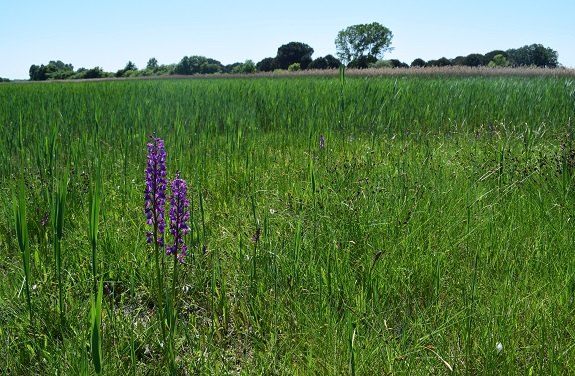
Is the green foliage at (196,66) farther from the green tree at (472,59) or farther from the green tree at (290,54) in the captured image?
the green tree at (472,59)

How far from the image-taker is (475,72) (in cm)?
1734

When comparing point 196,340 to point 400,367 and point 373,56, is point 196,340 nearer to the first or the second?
point 400,367

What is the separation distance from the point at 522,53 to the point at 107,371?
73.6m

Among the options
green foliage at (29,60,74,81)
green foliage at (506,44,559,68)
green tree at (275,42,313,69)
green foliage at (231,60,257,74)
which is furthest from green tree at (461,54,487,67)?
green foliage at (29,60,74,81)

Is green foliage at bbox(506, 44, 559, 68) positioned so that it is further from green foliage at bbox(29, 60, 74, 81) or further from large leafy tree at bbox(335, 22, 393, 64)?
green foliage at bbox(29, 60, 74, 81)

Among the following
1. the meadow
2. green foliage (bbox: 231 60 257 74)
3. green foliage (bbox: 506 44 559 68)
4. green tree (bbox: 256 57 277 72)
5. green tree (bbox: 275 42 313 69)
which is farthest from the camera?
green tree (bbox: 256 57 277 72)

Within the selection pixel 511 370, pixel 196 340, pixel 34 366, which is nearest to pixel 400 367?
pixel 511 370

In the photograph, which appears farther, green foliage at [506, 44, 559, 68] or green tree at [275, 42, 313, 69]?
green tree at [275, 42, 313, 69]

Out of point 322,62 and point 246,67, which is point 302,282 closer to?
point 322,62

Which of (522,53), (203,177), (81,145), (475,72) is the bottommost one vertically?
(203,177)

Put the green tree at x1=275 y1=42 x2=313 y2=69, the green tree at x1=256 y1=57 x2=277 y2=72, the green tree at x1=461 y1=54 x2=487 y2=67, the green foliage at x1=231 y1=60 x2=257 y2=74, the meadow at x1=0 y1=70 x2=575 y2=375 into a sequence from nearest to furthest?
the meadow at x1=0 y1=70 x2=575 y2=375
the green tree at x1=461 y1=54 x2=487 y2=67
the green foliage at x1=231 y1=60 x2=257 y2=74
the green tree at x1=275 y1=42 x2=313 y2=69
the green tree at x1=256 y1=57 x2=277 y2=72

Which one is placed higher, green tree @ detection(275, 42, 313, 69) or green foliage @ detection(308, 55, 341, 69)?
green tree @ detection(275, 42, 313, 69)

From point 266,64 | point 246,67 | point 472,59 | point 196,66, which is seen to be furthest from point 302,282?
point 196,66

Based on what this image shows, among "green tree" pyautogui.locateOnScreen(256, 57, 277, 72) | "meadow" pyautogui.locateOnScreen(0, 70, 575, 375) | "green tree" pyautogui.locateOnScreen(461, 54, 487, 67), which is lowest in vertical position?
"meadow" pyautogui.locateOnScreen(0, 70, 575, 375)
